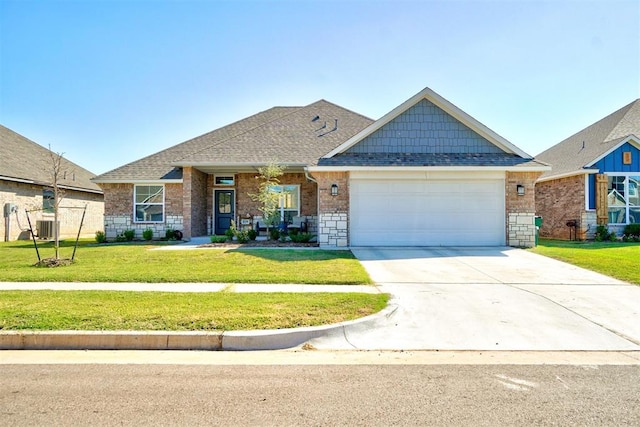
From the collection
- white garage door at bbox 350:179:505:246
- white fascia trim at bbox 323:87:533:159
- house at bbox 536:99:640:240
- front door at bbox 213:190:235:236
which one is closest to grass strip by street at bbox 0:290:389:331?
white garage door at bbox 350:179:505:246

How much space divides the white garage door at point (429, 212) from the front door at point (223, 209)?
23.9 ft

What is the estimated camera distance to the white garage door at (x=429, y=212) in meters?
13.4

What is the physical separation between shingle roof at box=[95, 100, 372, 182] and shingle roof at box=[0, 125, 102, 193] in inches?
169

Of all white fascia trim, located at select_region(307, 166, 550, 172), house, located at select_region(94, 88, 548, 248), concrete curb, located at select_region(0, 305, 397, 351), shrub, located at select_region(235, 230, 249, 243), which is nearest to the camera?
concrete curb, located at select_region(0, 305, 397, 351)

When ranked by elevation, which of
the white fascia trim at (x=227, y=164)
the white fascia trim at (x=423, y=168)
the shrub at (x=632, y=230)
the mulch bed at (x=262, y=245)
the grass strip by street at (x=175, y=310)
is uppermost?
the white fascia trim at (x=227, y=164)

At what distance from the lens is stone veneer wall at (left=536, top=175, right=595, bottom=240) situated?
1669cm

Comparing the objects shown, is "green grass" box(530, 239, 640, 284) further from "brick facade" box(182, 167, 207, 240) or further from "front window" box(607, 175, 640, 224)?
"brick facade" box(182, 167, 207, 240)

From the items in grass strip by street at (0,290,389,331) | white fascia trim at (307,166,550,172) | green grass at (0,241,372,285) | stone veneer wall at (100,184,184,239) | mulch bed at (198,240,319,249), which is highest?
white fascia trim at (307,166,550,172)

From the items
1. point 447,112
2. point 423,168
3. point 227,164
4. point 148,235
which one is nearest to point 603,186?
point 447,112

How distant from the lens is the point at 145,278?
788 centimetres

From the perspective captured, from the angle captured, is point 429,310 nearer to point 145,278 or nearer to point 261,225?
point 145,278

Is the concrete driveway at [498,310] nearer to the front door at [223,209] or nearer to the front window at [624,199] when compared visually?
the front window at [624,199]

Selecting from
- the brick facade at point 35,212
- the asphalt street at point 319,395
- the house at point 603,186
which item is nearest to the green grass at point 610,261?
the house at point 603,186

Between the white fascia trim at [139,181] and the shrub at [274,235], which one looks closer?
the shrub at [274,235]
